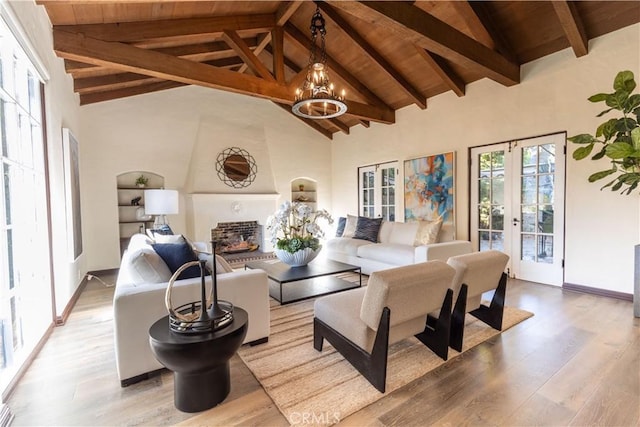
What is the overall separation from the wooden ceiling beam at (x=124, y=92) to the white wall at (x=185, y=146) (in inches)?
5.7

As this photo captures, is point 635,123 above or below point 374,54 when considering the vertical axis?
below

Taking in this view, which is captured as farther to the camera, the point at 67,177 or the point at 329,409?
the point at 67,177

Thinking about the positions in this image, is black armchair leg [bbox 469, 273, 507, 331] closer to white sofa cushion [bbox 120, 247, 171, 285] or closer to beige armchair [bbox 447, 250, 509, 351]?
beige armchair [bbox 447, 250, 509, 351]

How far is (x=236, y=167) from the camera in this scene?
20.6ft

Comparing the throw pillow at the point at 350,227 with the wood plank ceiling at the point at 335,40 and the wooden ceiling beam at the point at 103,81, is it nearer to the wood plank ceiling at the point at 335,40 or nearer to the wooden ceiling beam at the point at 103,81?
the wood plank ceiling at the point at 335,40

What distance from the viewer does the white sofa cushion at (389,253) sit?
395cm

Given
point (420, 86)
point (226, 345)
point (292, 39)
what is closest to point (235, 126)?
point (292, 39)

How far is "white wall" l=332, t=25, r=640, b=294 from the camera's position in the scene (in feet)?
10.9

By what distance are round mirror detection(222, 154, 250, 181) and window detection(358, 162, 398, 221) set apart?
2617 mm

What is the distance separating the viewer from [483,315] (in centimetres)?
265

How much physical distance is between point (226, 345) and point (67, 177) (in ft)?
10.8

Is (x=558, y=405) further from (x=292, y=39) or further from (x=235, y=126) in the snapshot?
(x=235, y=126)

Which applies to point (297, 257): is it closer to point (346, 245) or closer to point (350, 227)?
point (346, 245)

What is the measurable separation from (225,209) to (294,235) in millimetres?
3071
